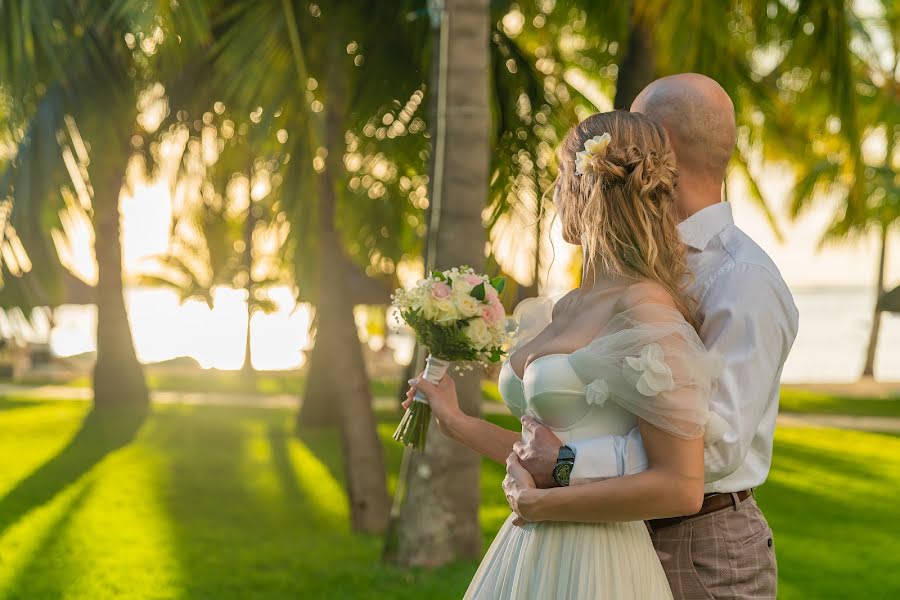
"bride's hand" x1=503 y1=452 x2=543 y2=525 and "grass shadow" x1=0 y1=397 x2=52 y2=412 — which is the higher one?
"bride's hand" x1=503 y1=452 x2=543 y2=525

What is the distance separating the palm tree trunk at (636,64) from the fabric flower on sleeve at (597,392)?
7.68 meters

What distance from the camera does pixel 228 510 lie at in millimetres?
10172

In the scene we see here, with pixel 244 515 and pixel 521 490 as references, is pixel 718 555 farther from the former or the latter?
pixel 244 515

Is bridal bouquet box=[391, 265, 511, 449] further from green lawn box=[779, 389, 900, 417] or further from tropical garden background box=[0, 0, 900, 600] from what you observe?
green lawn box=[779, 389, 900, 417]

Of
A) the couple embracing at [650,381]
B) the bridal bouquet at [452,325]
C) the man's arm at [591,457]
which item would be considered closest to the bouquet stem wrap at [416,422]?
the bridal bouquet at [452,325]

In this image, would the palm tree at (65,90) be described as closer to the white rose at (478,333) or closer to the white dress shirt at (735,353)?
the white rose at (478,333)

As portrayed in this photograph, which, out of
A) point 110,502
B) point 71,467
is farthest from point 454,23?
point 71,467

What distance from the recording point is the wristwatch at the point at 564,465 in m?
2.38

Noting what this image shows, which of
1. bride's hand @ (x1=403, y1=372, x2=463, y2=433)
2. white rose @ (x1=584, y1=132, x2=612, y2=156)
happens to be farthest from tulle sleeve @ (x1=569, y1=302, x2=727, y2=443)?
bride's hand @ (x1=403, y1=372, x2=463, y2=433)

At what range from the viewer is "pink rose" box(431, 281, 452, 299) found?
3375mm

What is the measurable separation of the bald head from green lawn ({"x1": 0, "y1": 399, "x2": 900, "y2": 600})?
453 centimetres

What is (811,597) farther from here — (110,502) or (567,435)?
(110,502)

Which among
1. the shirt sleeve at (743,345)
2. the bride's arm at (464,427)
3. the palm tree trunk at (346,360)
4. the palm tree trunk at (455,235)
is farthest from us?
the palm tree trunk at (346,360)

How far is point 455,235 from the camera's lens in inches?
275
